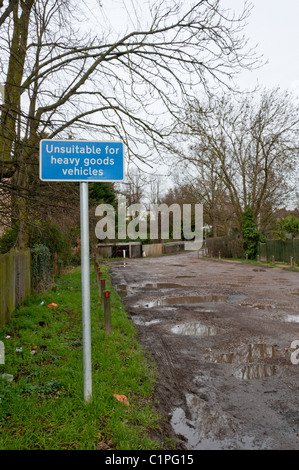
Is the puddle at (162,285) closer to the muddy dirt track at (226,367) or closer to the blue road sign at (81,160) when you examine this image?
the muddy dirt track at (226,367)

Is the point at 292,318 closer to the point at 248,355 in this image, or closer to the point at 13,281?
the point at 248,355

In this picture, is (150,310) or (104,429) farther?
(150,310)

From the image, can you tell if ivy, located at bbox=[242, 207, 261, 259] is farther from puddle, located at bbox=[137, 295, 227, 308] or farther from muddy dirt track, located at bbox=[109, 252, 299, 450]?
puddle, located at bbox=[137, 295, 227, 308]

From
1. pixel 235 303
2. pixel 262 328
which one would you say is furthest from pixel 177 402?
pixel 235 303

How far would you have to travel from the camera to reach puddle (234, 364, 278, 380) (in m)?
4.95

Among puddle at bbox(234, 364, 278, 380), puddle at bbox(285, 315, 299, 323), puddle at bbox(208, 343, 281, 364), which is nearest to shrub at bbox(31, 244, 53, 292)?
puddle at bbox(208, 343, 281, 364)

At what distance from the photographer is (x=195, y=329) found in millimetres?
7539

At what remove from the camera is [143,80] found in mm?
8742

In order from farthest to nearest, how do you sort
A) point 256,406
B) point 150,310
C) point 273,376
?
1. point 150,310
2. point 273,376
3. point 256,406

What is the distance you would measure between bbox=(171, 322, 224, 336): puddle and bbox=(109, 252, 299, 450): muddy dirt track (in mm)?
21

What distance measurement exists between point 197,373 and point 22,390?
2.41 m
